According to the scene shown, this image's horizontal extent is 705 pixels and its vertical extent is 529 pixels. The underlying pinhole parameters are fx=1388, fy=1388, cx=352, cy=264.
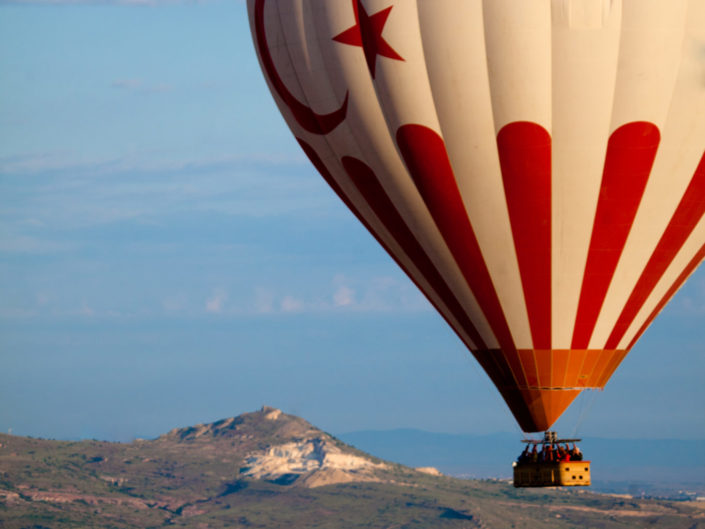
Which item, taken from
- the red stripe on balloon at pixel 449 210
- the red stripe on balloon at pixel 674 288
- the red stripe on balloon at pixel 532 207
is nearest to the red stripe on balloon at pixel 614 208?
the red stripe on balloon at pixel 532 207

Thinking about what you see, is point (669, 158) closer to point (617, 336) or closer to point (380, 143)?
point (617, 336)

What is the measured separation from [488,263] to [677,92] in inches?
414

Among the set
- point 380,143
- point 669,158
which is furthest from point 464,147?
point 669,158

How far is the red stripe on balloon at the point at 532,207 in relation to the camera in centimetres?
5609

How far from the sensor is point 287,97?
63469 millimetres

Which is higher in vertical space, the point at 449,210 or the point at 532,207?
the point at 449,210

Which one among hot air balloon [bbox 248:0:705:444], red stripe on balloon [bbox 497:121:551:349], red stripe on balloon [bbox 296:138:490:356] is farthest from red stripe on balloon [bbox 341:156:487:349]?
red stripe on balloon [bbox 497:121:551:349]

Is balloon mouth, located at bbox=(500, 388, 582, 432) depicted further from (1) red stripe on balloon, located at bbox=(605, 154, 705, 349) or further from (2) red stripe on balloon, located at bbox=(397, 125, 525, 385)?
(1) red stripe on balloon, located at bbox=(605, 154, 705, 349)

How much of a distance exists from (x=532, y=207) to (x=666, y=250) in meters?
6.53

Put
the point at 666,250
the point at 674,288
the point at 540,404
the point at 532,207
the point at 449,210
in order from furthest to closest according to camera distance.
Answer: the point at 674,288, the point at 666,250, the point at 540,404, the point at 449,210, the point at 532,207

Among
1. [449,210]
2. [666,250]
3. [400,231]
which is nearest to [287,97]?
[400,231]

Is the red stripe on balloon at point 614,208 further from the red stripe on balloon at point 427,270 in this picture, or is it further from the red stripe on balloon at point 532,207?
the red stripe on balloon at point 427,270

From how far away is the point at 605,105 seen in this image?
181ft

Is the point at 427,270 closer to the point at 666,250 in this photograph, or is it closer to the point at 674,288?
the point at 666,250
